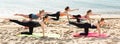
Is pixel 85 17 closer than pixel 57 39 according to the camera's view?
No

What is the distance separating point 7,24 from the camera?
1934cm

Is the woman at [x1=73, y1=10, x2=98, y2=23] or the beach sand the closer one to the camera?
the beach sand

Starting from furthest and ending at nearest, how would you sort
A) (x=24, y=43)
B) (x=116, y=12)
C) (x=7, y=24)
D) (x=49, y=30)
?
(x=116, y=12) → (x=7, y=24) → (x=49, y=30) → (x=24, y=43)

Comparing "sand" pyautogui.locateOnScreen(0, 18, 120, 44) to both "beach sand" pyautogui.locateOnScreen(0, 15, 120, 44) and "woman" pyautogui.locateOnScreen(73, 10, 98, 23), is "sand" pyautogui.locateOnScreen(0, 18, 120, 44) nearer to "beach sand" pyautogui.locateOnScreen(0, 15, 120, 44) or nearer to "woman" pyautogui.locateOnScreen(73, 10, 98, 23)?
"beach sand" pyautogui.locateOnScreen(0, 15, 120, 44)

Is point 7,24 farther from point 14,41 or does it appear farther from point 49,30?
point 14,41

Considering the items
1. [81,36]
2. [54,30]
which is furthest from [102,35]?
[54,30]

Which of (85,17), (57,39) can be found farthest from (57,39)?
(85,17)

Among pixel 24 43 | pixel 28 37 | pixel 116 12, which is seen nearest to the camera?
pixel 24 43

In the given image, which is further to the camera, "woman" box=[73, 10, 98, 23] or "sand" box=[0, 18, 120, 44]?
"woman" box=[73, 10, 98, 23]

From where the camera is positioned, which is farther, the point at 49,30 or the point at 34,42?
the point at 49,30

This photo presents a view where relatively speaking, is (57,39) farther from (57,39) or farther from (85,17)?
(85,17)

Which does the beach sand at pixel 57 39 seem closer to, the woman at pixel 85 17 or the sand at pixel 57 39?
the sand at pixel 57 39

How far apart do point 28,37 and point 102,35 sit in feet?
9.42

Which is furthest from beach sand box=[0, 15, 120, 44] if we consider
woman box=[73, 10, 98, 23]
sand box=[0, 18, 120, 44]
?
woman box=[73, 10, 98, 23]
